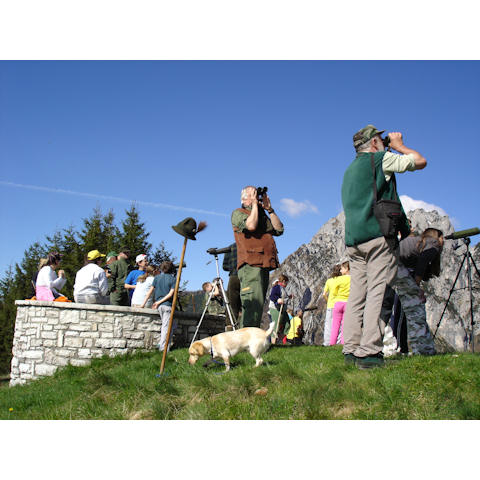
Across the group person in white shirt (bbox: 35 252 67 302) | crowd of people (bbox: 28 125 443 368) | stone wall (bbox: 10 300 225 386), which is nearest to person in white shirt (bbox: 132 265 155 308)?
crowd of people (bbox: 28 125 443 368)

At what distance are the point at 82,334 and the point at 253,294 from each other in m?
4.95

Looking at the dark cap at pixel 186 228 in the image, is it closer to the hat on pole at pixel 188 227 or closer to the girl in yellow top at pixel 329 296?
the hat on pole at pixel 188 227

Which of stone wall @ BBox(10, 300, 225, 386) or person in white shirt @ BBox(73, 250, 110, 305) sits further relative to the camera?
person in white shirt @ BBox(73, 250, 110, 305)

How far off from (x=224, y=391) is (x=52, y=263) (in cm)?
740

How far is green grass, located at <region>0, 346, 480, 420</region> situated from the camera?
3389 mm

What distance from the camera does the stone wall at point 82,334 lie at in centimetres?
914

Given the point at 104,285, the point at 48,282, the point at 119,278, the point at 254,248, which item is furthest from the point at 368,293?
the point at 48,282

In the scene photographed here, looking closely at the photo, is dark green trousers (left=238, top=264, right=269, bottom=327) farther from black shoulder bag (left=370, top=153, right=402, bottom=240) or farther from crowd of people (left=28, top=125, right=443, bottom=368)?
black shoulder bag (left=370, top=153, right=402, bottom=240)

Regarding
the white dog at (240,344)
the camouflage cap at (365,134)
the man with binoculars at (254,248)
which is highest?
the camouflage cap at (365,134)

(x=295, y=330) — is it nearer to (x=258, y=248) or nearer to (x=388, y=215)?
(x=258, y=248)

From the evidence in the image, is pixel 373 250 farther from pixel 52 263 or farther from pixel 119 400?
pixel 52 263

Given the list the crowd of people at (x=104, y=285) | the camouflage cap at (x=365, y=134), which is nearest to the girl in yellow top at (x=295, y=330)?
the crowd of people at (x=104, y=285)

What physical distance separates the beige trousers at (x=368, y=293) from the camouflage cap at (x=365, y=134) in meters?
1.19

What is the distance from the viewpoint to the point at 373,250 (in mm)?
4320
